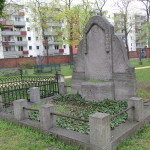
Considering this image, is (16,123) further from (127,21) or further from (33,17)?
(127,21)

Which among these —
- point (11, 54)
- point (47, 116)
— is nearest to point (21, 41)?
point (11, 54)

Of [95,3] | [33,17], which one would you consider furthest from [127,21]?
[33,17]

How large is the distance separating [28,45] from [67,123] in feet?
166

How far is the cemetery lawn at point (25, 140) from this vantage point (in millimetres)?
4715

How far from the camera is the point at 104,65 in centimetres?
799

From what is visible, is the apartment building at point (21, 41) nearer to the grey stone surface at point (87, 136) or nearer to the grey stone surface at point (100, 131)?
the grey stone surface at point (87, 136)

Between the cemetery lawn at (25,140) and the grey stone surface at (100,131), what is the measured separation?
598 mm

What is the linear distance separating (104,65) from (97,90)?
107 centimetres

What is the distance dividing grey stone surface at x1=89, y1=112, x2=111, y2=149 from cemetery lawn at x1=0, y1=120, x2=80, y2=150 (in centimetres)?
60

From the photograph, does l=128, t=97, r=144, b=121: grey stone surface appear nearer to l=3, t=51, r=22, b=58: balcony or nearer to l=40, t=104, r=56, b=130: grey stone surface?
l=40, t=104, r=56, b=130: grey stone surface

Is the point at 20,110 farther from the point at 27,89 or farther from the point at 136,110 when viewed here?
the point at 136,110

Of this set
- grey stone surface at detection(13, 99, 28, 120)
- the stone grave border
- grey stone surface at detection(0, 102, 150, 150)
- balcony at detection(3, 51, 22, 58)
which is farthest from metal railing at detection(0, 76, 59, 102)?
balcony at detection(3, 51, 22, 58)

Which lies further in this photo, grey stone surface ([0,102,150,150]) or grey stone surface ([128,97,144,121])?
grey stone surface ([128,97,144,121])

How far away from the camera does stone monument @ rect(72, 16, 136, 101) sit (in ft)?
24.6
